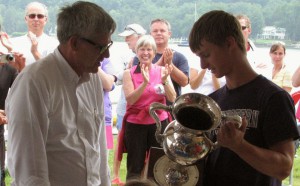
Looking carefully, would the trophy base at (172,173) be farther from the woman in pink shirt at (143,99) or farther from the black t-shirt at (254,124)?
the woman in pink shirt at (143,99)

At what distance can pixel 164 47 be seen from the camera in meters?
3.84

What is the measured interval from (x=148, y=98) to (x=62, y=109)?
1899mm

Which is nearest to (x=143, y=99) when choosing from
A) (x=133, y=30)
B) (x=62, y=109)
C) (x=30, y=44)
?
(x=30, y=44)

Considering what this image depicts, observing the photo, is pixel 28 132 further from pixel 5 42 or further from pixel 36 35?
pixel 36 35

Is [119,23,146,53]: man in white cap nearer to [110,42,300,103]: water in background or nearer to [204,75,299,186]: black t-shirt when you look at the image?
[110,42,300,103]: water in background

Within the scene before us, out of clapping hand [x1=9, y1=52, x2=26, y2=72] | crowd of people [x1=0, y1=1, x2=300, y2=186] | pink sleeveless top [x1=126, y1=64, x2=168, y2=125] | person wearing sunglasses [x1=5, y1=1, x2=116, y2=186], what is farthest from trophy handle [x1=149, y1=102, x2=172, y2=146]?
pink sleeveless top [x1=126, y1=64, x2=168, y2=125]

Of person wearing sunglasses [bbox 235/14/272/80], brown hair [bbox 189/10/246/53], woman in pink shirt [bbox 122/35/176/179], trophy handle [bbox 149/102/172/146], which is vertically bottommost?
woman in pink shirt [bbox 122/35/176/179]

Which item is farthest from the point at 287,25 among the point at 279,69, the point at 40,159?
the point at 40,159

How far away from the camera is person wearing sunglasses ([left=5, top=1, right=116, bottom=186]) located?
1.53 m

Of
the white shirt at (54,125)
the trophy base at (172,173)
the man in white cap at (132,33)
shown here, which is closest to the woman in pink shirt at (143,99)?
the man in white cap at (132,33)

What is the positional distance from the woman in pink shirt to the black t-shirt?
191 cm

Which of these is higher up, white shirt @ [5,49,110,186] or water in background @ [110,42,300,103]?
white shirt @ [5,49,110,186]

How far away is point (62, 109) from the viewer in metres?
1.65

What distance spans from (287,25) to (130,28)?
2.02 metres
